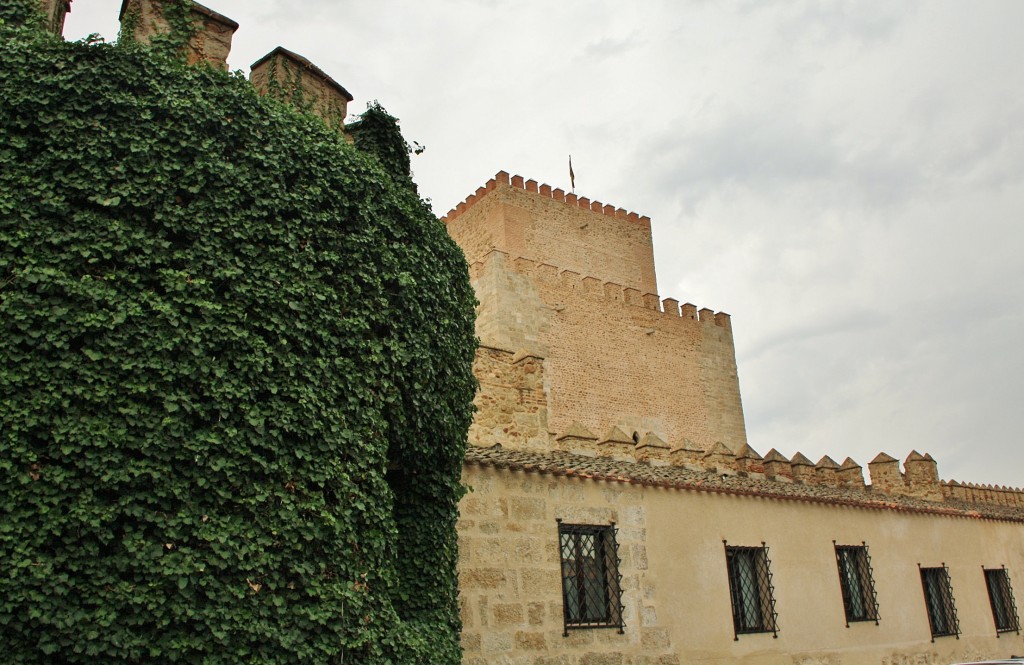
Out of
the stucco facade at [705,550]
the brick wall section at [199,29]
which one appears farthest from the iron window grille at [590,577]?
the brick wall section at [199,29]

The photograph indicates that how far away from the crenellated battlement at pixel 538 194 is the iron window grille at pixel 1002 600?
1786cm

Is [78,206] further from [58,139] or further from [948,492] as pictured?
[948,492]

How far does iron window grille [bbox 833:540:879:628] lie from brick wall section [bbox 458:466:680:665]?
13.1 feet

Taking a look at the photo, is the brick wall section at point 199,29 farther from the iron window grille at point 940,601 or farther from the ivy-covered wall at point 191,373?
the iron window grille at point 940,601

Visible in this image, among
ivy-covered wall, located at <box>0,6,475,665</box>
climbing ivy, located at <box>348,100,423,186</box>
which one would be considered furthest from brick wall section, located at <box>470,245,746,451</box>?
ivy-covered wall, located at <box>0,6,475,665</box>

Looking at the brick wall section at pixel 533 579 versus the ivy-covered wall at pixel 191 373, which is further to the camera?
the brick wall section at pixel 533 579

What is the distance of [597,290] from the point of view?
86.1 feet

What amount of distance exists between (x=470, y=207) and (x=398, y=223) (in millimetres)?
21743

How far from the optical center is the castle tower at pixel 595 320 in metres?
24.0

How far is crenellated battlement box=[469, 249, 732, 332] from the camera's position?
24406mm

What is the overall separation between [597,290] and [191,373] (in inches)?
842

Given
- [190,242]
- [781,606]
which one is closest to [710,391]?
[781,606]

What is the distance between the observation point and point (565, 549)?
30.9 feet

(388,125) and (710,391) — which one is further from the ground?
(710,391)
